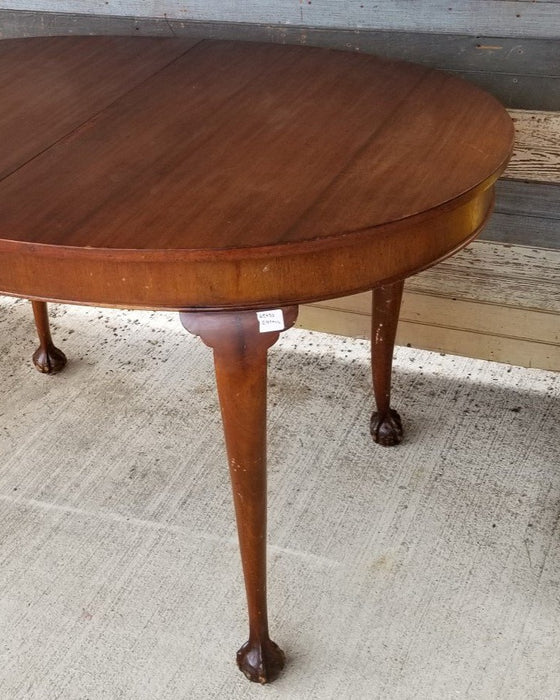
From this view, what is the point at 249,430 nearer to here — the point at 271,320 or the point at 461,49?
the point at 271,320

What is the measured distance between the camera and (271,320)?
3.57 ft

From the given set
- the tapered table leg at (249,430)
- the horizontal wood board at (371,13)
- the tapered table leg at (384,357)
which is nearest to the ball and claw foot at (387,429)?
the tapered table leg at (384,357)

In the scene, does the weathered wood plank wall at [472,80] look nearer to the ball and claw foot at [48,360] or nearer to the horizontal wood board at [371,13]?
the horizontal wood board at [371,13]

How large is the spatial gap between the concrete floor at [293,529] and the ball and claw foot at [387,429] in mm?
25

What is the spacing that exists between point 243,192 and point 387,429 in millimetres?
787

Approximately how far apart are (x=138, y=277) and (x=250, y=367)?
186mm

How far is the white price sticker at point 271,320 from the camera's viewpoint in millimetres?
1085

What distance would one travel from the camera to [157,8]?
182cm

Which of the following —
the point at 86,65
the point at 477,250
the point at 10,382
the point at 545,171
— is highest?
the point at 86,65

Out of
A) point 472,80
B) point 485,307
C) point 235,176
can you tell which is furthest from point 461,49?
point 235,176

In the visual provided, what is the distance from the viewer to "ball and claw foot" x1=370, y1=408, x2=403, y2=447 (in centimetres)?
179

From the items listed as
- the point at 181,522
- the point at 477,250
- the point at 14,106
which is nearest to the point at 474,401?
the point at 477,250

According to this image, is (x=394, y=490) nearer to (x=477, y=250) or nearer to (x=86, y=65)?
(x=477, y=250)

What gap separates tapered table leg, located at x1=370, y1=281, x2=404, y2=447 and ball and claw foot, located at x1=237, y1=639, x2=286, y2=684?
0.56 metres
